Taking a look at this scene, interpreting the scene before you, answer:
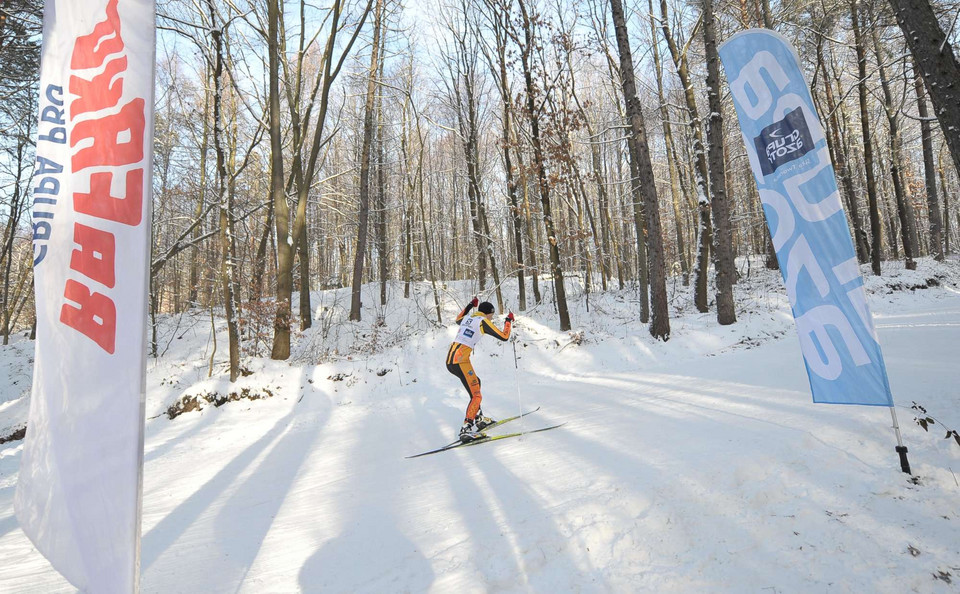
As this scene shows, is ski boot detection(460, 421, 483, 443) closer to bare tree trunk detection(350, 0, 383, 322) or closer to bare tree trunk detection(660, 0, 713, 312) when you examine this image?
bare tree trunk detection(660, 0, 713, 312)

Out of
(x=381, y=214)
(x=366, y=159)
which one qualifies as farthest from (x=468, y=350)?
(x=381, y=214)

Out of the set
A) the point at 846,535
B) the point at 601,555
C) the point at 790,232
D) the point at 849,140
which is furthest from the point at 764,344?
the point at 849,140

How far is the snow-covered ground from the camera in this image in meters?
2.81

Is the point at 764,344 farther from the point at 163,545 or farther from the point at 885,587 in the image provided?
the point at 163,545

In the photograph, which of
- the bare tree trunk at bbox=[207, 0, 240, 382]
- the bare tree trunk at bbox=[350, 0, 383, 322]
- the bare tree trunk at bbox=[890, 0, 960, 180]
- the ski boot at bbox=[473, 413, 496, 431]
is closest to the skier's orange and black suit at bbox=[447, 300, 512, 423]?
the ski boot at bbox=[473, 413, 496, 431]

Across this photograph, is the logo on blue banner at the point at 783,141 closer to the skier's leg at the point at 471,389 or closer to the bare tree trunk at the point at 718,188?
the skier's leg at the point at 471,389

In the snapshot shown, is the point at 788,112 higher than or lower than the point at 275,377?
higher

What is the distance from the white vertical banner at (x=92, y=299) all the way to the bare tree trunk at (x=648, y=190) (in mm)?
11295

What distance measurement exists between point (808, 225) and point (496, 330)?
3892 mm

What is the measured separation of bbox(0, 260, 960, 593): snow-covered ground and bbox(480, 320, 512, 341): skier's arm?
1469 mm

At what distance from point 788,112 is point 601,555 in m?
4.11

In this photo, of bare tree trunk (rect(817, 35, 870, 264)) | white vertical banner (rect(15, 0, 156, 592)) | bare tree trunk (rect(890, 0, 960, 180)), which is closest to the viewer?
white vertical banner (rect(15, 0, 156, 592))

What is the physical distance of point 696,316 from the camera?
13.5 metres

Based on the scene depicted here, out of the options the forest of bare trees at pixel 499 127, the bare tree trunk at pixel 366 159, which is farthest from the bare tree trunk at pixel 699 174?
the bare tree trunk at pixel 366 159
